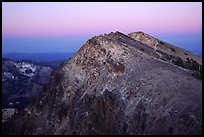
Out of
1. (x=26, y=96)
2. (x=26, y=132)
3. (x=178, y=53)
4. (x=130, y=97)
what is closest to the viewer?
(x=130, y=97)

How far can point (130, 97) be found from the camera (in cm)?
2745

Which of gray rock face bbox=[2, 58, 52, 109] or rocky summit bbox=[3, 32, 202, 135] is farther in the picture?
gray rock face bbox=[2, 58, 52, 109]

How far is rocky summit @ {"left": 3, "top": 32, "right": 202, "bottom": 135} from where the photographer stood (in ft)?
75.0

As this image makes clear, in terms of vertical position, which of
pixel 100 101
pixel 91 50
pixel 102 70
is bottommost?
pixel 100 101

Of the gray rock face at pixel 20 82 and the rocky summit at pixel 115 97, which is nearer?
the rocky summit at pixel 115 97

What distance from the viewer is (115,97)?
28.7 m

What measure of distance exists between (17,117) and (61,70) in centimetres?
741

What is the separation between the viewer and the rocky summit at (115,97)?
22.9m

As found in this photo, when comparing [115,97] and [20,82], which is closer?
[115,97]

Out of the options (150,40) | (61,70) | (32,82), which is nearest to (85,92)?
(61,70)

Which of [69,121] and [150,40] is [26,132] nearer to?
[69,121]

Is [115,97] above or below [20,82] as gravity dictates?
below

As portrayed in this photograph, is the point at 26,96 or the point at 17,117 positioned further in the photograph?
the point at 26,96

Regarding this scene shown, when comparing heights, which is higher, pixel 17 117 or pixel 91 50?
pixel 91 50
